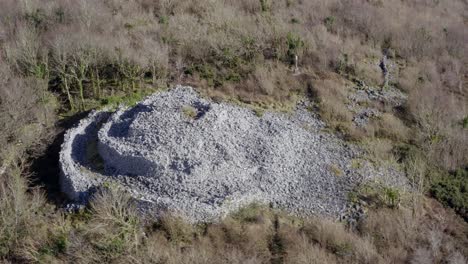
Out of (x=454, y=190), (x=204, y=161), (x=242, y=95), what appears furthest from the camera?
(x=242, y=95)

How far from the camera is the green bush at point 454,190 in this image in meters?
31.2

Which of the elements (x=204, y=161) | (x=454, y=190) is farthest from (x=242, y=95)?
(x=454, y=190)

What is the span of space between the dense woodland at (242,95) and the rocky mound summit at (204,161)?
1298mm

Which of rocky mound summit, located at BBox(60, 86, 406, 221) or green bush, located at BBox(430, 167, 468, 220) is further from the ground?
rocky mound summit, located at BBox(60, 86, 406, 221)

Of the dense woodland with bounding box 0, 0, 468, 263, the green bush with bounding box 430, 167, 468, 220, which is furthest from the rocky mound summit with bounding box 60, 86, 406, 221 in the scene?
the green bush with bounding box 430, 167, 468, 220

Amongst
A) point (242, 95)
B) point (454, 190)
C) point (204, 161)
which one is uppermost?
point (204, 161)

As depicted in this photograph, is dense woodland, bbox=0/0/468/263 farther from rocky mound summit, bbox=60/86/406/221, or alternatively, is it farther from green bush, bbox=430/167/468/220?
rocky mound summit, bbox=60/86/406/221

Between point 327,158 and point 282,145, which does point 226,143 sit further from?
point 327,158

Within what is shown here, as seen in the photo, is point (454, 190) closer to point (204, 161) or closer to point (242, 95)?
point (204, 161)

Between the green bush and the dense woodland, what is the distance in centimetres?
10

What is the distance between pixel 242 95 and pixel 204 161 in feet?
37.0

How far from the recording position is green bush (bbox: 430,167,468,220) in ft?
102

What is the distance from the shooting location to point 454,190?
32.1m

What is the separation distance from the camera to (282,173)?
104ft
